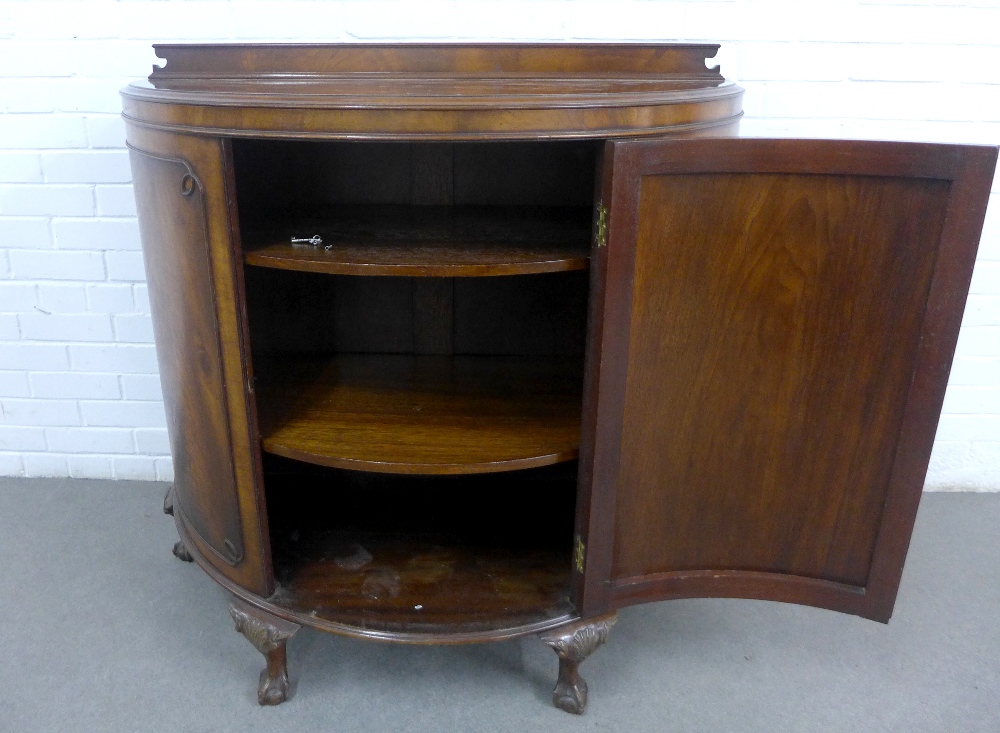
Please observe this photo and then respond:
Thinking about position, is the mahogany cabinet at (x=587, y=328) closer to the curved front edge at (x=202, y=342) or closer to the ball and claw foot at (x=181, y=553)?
the curved front edge at (x=202, y=342)

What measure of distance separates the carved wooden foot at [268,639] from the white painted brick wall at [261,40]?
0.84 metres

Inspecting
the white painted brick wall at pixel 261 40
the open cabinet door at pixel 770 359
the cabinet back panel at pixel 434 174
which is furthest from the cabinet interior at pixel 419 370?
the white painted brick wall at pixel 261 40

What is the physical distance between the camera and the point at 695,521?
1.22m

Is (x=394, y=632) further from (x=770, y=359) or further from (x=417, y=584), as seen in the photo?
(x=770, y=359)

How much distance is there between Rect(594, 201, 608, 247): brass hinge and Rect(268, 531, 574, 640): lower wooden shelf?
62 cm

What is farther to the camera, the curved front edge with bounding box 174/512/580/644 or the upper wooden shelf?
the curved front edge with bounding box 174/512/580/644

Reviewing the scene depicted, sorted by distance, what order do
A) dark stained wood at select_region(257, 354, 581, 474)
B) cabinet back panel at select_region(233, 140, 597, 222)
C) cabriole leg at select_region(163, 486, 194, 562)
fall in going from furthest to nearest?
cabriole leg at select_region(163, 486, 194, 562) < cabinet back panel at select_region(233, 140, 597, 222) < dark stained wood at select_region(257, 354, 581, 474)

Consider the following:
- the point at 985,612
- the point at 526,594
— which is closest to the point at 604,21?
the point at 526,594

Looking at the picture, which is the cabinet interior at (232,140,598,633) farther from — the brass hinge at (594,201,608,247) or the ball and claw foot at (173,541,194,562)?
the ball and claw foot at (173,541,194,562)

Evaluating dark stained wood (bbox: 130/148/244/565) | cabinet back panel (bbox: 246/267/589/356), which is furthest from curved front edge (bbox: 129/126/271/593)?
cabinet back panel (bbox: 246/267/589/356)

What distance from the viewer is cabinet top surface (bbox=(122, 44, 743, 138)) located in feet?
3.29

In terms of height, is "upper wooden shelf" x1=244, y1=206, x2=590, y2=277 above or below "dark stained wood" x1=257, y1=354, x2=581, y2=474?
above

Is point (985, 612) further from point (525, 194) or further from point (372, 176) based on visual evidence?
point (372, 176)

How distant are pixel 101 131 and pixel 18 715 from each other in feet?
3.82
